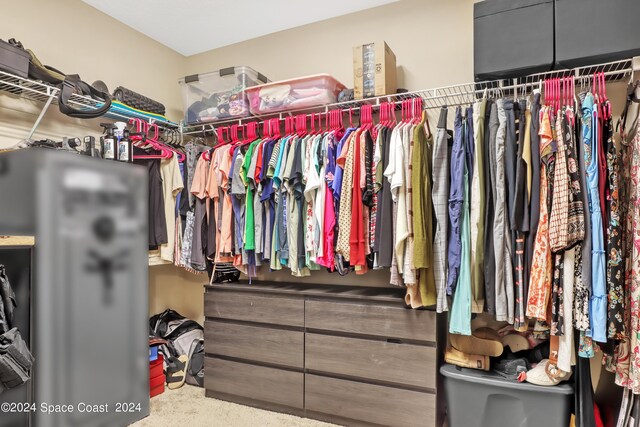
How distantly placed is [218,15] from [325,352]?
2303 mm

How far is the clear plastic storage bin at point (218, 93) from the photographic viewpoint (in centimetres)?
272

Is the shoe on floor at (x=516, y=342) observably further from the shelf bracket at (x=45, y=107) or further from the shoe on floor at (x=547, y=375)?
the shelf bracket at (x=45, y=107)

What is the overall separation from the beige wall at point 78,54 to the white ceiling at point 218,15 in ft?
0.40

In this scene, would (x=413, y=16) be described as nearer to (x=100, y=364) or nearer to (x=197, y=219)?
(x=197, y=219)

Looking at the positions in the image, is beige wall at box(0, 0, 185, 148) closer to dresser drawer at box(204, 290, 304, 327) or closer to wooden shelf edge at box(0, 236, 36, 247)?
wooden shelf edge at box(0, 236, 36, 247)

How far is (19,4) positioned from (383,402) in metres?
2.99

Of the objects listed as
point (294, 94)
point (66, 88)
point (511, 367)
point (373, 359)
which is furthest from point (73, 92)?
point (511, 367)

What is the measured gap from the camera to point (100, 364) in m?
2.10

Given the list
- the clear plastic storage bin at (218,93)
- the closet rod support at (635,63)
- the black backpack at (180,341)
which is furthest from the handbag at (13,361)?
the closet rod support at (635,63)

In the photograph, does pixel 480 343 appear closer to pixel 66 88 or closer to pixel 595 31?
pixel 595 31

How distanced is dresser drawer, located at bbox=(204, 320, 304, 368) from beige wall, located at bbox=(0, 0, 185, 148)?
156 centimetres

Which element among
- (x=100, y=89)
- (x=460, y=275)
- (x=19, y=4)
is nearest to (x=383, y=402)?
(x=460, y=275)

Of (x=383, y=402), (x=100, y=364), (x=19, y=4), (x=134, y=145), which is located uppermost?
(x=19, y=4)

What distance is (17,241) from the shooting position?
163 centimetres
